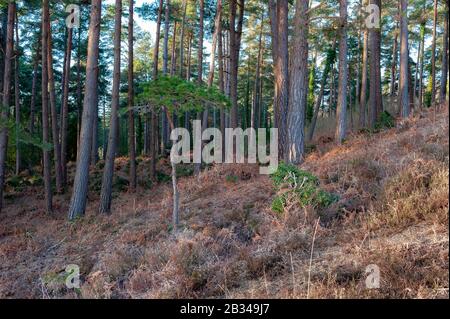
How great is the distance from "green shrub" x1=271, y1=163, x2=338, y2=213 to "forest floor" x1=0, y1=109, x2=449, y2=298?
0.52ft

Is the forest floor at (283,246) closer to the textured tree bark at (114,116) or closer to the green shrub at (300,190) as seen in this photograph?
the green shrub at (300,190)

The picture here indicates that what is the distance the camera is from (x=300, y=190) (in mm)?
5828

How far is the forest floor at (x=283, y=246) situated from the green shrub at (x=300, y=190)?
16cm

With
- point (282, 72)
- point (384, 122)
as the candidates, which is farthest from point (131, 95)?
point (384, 122)

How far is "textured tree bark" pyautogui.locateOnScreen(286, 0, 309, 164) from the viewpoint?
9.51 meters

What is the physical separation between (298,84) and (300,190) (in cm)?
464

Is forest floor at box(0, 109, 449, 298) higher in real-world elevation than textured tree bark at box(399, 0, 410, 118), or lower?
lower

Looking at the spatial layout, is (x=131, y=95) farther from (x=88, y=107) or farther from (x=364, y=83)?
(x=364, y=83)

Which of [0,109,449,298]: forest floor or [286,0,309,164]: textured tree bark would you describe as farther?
[286,0,309,164]: textured tree bark

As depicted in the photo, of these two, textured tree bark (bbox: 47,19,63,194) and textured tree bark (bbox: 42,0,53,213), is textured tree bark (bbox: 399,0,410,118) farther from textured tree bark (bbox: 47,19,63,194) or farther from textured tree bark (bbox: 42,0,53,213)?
textured tree bark (bbox: 47,19,63,194)

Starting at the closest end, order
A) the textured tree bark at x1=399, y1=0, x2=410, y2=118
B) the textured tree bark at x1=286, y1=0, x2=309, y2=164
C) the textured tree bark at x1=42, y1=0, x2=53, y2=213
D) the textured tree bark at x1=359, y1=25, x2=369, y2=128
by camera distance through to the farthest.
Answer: the textured tree bark at x1=286, y1=0, x2=309, y2=164 < the textured tree bark at x1=42, y1=0, x2=53, y2=213 < the textured tree bark at x1=399, y1=0, x2=410, y2=118 < the textured tree bark at x1=359, y1=25, x2=369, y2=128

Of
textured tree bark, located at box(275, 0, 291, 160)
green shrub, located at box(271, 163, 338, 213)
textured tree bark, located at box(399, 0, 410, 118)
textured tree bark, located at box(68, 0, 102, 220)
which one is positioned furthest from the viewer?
textured tree bark, located at box(399, 0, 410, 118)

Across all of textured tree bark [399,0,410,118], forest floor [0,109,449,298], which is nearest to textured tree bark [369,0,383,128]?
textured tree bark [399,0,410,118]
